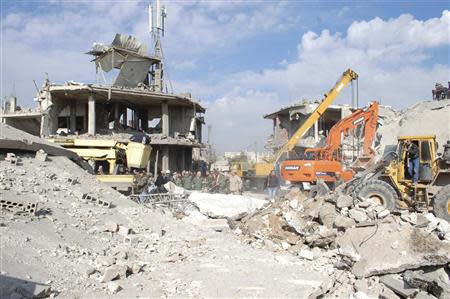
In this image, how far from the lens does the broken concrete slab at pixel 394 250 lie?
7.00m

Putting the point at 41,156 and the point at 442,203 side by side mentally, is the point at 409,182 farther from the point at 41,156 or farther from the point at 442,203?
the point at 41,156

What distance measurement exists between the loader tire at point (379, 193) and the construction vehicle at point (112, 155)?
7.28 meters

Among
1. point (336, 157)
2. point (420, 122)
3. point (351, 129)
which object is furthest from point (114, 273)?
point (420, 122)

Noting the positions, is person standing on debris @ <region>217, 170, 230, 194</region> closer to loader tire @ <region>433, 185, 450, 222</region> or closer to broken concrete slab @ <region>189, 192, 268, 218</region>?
broken concrete slab @ <region>189, 192, 268, 218</region>

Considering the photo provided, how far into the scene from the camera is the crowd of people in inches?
586

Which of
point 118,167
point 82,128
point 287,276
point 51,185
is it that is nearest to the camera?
point 287,276

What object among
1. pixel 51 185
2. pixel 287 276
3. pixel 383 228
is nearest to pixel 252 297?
pixel 287 276

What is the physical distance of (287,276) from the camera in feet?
23.7

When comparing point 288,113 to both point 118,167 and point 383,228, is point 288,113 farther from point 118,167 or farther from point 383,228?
point 383,228

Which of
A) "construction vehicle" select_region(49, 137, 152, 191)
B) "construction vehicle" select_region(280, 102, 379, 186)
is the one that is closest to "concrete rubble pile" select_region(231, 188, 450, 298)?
"construction vehicle" select_region(280, 102, 379, 186)

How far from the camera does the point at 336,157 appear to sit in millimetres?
16016

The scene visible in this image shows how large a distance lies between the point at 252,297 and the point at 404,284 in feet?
7.73

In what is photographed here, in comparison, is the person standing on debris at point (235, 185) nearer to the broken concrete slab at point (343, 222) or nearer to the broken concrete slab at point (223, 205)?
the broken concrete slab at point (223, 205)

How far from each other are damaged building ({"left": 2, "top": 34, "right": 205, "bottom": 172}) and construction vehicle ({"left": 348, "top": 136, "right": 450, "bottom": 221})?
14.7 metres
